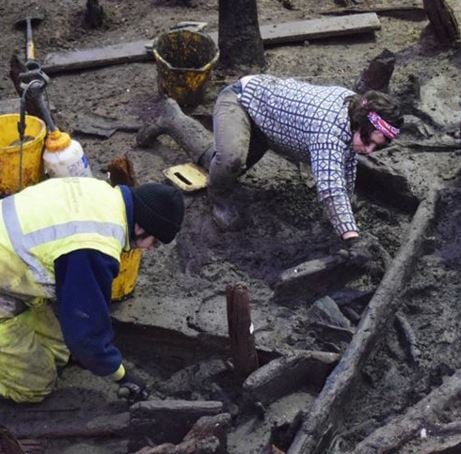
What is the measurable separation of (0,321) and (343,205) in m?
2.54

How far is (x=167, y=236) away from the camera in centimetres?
487

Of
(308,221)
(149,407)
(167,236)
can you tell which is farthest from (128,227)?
(308,221)

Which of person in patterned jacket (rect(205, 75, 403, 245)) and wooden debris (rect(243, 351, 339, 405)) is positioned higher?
person in patterned jacket (rect(205, 75, 403, 245))

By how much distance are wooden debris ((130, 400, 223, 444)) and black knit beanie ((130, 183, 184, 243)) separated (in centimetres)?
103

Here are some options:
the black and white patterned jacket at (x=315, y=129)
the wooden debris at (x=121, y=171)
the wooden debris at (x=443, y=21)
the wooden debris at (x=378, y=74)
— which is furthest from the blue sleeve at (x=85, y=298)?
the wooden debris at (x=443, y=21)

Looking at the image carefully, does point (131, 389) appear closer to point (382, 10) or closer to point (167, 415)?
point (167, 415)

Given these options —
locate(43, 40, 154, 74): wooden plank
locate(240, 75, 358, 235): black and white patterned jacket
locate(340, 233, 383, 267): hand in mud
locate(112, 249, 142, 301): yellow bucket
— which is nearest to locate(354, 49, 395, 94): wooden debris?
locate(240, 75, 358, 235): black and white patterned jacket

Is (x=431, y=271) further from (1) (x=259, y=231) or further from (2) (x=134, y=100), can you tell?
(2) (x=134, y=100)

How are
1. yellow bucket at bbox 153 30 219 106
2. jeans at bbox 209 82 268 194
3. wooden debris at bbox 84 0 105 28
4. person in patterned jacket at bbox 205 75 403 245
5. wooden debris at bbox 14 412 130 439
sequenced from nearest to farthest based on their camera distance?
wooden debris at bbox 14 412 130 439 < person in patterned jacket at bbox 205 75 403 245 < jeans at bbox 209 82 268 194 < yellow bucket at bbox 153 30 219 106 < wooden debris at bbox 84 0 105 28

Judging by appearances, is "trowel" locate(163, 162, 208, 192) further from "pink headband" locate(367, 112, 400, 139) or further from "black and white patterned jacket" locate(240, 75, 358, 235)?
"pink headband" locate(367, 112, 400, 139)

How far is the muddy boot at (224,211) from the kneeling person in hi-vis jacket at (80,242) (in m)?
1.95

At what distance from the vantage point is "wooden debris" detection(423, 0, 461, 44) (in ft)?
30.1

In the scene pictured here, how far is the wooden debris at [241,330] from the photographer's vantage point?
16.6 feet

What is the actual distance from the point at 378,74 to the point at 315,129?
212 cm
